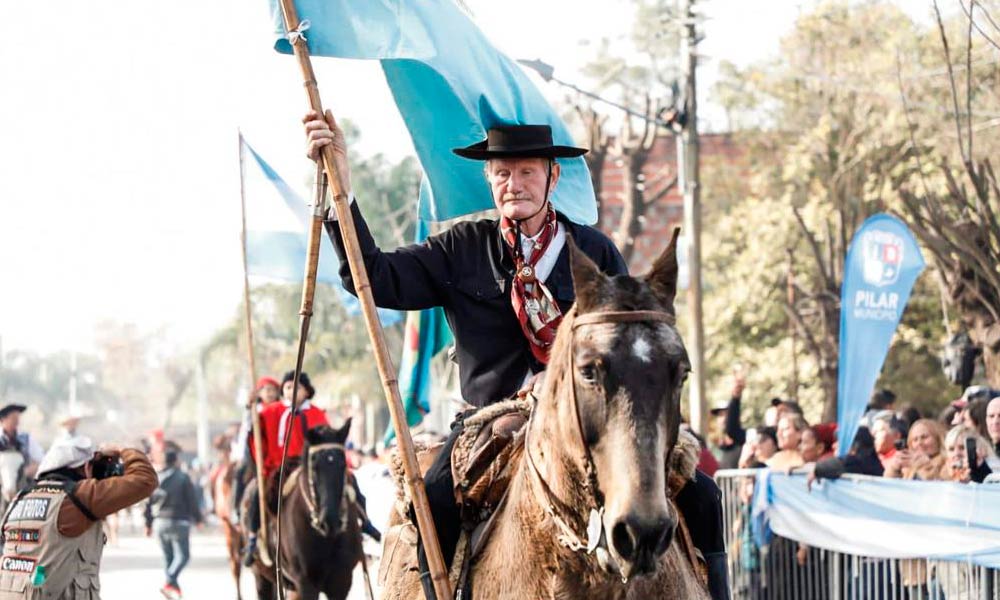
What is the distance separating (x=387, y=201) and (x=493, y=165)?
4786 cm

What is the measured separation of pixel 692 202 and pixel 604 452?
19.0 m

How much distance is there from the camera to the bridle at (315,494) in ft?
47.9

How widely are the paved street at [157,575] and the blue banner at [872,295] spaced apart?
9986 mm

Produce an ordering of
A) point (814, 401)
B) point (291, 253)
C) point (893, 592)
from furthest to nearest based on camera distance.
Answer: point (814, 401) < point (291, 253) < point (893, 592)

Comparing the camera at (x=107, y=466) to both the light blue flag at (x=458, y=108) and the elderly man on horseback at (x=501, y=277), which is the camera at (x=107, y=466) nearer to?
the light blue flag at (x=458, y=108)

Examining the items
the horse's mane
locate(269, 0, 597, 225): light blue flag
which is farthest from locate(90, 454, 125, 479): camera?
the horse's mane

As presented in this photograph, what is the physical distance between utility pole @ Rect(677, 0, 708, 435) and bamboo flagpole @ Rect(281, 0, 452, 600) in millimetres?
16503

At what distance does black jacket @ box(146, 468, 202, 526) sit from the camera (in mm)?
23719

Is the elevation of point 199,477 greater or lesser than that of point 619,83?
lesser

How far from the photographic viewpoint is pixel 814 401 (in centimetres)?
3253

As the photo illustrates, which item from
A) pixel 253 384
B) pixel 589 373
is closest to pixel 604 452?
pixel 589 373

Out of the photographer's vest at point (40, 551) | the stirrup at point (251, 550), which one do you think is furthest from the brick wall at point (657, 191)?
the photographer's vest at point (40, 551)

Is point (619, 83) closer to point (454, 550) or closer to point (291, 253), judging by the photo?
point (291, 253)

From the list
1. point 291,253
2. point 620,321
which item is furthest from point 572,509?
point 291,253
